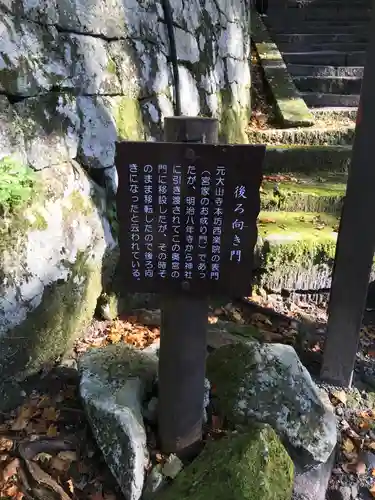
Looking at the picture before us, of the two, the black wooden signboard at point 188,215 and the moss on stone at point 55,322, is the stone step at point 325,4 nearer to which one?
the moss on stone at point 55,322

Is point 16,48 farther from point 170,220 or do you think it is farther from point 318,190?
point 318,190

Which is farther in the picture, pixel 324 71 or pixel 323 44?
pixel 323 44

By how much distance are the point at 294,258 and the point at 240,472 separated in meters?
2.28

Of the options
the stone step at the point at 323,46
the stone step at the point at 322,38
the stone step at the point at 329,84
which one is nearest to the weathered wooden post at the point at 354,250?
the stone step at the point at 329,84

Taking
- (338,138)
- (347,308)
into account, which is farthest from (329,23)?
(347,308)

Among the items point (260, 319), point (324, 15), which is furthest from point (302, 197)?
point (324, 15)

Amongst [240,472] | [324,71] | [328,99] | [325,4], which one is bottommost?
[240,472]

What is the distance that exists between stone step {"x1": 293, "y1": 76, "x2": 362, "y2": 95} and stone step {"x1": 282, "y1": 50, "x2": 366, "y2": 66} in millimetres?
594

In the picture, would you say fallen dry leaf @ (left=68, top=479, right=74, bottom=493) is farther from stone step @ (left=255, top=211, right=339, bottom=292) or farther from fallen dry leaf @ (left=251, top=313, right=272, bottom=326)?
stone step @ (left=255, top=211, right=339, bottom=292)

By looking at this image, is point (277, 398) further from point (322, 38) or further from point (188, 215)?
point (322, 38)

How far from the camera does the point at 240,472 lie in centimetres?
225

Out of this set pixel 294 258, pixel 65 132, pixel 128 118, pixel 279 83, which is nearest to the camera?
pixel 65 132

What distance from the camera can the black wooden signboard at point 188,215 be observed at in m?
1.97

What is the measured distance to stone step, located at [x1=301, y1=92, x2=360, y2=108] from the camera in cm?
709
